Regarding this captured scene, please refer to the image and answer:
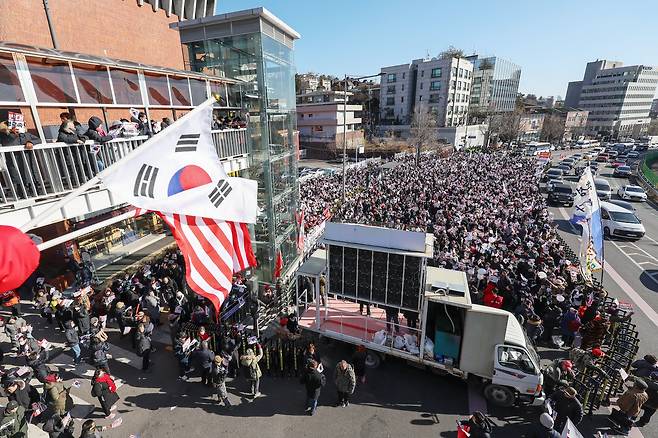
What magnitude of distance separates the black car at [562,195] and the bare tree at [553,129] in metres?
73.7

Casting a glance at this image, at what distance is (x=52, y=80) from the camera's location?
8.72m

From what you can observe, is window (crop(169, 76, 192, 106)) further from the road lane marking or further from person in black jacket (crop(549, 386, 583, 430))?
the road lane marking

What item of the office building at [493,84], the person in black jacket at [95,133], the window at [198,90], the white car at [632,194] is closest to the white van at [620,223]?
the white car at [632,194]

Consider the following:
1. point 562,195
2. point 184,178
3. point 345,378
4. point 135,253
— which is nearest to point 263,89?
point 184,178

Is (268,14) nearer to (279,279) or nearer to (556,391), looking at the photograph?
(279,279)

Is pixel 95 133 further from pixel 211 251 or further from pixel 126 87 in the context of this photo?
pixel 211 251

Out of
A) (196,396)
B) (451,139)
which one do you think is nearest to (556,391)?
(196,396)

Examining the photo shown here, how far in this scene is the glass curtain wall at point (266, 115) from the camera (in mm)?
11445

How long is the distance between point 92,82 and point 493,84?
105 metres

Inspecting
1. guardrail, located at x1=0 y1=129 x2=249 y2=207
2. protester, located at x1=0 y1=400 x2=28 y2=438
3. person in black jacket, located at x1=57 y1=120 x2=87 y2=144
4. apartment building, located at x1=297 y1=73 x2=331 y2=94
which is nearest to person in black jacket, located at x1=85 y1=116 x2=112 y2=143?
guardrail, located at x1=0 y1=129 x2=249 y2=207

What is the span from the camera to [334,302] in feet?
35.9

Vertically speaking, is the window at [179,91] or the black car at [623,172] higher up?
the window at [179,91]

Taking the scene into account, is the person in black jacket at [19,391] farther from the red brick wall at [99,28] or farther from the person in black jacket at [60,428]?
the red brick wall at [99,28]

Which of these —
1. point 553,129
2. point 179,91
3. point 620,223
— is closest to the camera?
point 179,91
